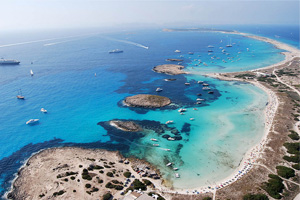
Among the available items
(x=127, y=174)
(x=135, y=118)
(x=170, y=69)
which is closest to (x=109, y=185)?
(x=127, y=174)

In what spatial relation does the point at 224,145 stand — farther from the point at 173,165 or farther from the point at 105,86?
the point at 105,86

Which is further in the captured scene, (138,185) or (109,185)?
(109,185)

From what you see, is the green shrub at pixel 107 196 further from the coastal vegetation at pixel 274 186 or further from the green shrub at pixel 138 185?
the coastal vegetation at pixel 274 186

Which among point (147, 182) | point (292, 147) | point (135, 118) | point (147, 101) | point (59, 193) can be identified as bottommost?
point (147, 182)

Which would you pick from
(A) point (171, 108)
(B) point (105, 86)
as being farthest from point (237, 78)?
(B) point (105, 86)

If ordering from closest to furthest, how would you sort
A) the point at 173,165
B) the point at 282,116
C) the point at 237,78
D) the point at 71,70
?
the point at 173,165
the point at 282,116
the point at 237,78
the point at 71,70

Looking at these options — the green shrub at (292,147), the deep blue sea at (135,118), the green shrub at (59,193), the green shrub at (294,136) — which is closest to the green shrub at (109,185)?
the green shrub at (59,193)

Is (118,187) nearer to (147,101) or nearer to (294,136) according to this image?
(147,101)
